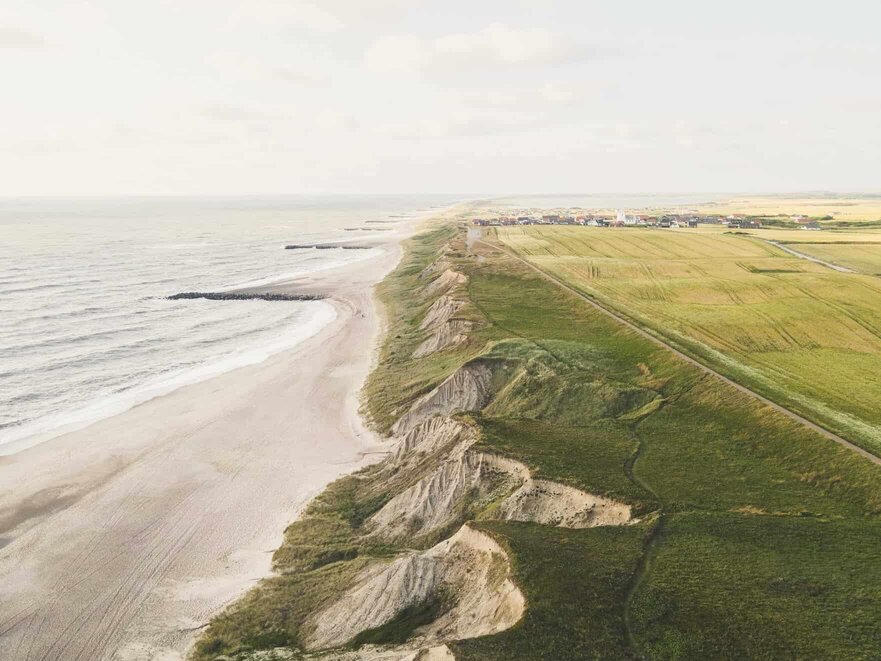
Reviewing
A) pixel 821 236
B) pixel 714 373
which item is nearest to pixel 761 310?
pixel 714 373

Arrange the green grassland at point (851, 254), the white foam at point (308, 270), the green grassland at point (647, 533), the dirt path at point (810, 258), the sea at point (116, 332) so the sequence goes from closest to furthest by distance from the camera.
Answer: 1. the green grassland at point (647, 533)
2. the sea at point (116, 332)
3. the dirt path at point (810, 258)
4. the green grassland at point (851, 254)
5. the white foam at point (308, 270)

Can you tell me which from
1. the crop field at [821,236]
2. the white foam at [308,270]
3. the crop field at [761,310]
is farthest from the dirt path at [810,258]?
the white foam at [308,270]

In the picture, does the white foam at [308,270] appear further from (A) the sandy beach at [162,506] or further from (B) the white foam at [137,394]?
(A) the sandy beach at [162,506]

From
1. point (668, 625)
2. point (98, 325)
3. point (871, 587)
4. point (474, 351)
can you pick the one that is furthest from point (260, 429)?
point (98, 325)

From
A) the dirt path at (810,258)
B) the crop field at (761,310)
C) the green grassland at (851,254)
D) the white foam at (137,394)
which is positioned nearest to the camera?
the crop field at (761,310)

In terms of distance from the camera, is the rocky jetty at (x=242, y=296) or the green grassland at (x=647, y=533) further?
the rocky jetty at (x=242, y=296)

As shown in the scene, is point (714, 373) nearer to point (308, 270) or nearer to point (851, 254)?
point (851, 254)
